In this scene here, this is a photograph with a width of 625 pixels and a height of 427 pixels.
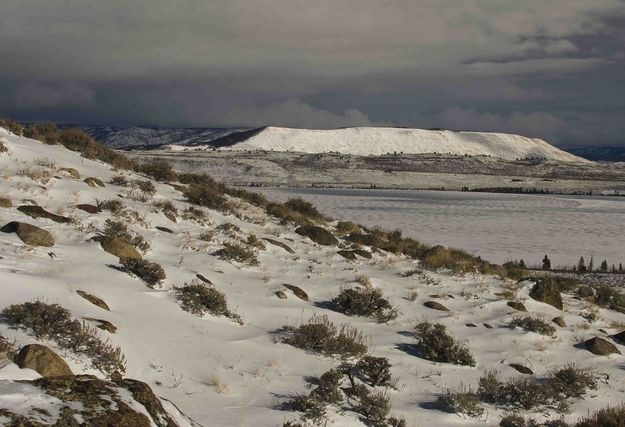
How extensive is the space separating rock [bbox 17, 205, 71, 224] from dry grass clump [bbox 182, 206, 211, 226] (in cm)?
389

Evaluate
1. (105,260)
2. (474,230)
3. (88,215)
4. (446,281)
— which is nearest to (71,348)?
(105,260)

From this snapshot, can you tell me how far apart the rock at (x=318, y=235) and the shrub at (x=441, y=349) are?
6658 millimetres

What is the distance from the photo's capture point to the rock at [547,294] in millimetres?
13114

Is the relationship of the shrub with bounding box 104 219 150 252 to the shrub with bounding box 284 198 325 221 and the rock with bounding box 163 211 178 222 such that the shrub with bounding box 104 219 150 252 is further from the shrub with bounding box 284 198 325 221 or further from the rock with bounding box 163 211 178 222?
the shrub with bounding box 284 198 325 221

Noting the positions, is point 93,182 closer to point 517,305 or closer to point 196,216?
point 196,216

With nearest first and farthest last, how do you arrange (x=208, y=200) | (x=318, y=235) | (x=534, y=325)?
(x=534, y=325) → (x=318, y=235) → (x=208, y=200)

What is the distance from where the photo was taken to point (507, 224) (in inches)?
1478

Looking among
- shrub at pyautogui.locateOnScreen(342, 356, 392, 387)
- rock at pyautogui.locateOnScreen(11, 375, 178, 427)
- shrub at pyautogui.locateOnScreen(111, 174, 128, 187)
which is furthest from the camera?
shrub at pyautogui.locateOnScreen(111, 174, 128, 187)

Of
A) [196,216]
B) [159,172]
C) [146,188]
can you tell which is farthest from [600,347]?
[159,172]

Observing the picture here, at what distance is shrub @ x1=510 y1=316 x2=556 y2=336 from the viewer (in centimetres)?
1049

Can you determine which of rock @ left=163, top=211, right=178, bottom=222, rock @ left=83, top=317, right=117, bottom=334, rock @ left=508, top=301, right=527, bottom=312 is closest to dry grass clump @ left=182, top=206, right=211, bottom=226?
rock @ left=163, top=211, right=178, bottom=222

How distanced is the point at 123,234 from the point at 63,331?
4808 millimetres

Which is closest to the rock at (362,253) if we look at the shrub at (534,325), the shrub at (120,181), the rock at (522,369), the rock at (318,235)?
the rock at (318,235)

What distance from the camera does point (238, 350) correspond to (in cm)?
755
